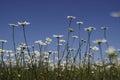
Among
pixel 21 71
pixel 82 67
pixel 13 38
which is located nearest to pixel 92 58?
pixel 82 67

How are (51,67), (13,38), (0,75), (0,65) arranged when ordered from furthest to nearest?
(51,67) < (0,65) < (0,75) < (13,38)

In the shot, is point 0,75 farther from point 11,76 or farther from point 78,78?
point 78,78

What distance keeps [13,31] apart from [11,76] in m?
0.91

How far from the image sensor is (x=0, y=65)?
23.3 ft

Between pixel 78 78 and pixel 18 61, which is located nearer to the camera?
pixel 78 78

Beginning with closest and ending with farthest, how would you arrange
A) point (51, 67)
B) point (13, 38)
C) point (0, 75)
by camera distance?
point (13, 38) < point (0, 75) < point (51, 67)

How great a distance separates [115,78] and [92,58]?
1767 millimetres

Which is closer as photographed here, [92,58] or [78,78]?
[78,78]

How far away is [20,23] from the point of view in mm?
5988

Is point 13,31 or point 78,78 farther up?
point 13,31

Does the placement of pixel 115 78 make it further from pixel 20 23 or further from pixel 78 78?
pixel 20 23

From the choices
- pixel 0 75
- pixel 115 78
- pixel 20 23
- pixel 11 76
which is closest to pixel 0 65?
pixel 0 75

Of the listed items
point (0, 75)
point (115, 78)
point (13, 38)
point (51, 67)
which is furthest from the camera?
point (51, 67)

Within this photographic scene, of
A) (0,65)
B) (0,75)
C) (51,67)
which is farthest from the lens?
(51,67)
